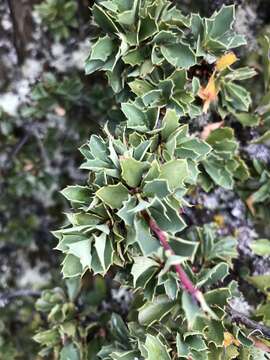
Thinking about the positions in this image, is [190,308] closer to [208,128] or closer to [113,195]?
[113,195]

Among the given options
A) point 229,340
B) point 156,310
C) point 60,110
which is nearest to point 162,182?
point 156,310

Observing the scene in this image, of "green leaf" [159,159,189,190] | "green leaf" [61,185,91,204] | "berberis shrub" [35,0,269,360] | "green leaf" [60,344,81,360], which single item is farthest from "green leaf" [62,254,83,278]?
"green leaf" [60,344,81,360]

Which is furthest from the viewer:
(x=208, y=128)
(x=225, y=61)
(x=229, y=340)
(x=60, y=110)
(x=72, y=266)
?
(x=60, y=110)

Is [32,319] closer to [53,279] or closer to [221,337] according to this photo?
[53,279]

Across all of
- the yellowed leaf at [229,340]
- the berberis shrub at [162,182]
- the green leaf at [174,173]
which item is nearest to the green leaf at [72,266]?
the berberis shrub at [162,182]

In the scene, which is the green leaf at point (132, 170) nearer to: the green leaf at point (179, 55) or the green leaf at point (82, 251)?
the green leaf at point (82, 251)

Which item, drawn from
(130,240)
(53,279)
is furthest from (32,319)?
(130,240)
